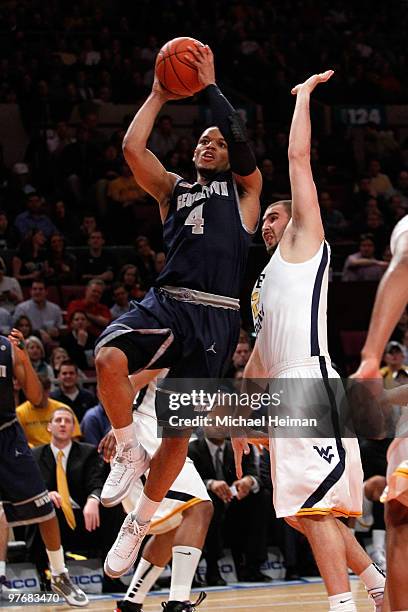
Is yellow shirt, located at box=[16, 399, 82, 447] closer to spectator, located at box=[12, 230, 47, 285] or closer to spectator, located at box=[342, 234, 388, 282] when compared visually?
spectator, located at box=[12, 230, 47, 285]

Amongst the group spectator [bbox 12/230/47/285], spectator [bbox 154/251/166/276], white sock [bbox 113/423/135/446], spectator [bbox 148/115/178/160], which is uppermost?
spectator [bbox 148/115/178/160]

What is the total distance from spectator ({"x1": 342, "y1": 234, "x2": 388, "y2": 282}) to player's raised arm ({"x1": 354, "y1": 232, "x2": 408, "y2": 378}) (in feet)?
37.9

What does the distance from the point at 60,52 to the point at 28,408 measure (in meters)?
10.2

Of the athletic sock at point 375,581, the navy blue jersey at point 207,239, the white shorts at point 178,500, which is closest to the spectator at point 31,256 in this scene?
→ the white shorts at point 178,500

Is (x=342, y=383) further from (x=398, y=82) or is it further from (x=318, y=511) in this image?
(x=398, y=82)

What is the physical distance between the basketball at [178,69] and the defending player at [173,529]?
1.90 m

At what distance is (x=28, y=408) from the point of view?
36.3 ft

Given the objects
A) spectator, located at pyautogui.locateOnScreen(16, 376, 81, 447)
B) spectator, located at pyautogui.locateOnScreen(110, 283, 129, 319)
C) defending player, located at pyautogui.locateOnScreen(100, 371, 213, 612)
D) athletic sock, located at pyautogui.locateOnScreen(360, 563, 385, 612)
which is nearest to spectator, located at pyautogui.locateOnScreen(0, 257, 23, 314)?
spectator, located at pyautogui.locateOnScreen(110, 283, 129, 319)

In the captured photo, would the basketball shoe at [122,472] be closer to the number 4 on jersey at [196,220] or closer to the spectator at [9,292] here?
the number 4 on jersey at [196,220]

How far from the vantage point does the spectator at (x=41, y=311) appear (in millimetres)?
13211

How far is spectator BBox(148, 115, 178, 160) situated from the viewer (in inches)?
698

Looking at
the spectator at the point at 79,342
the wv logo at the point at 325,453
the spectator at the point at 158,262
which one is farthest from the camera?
the spectator at the point at 158,262

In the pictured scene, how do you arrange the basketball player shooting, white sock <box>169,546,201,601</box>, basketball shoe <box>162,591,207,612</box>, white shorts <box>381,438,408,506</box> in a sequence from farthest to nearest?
1. white sock <box>169,546,201,601</box>
2. basketball shoe <box>162,591,207,612</box>
3. the basketball player shooting
4. white shorts <box>381,438,408,506</box>

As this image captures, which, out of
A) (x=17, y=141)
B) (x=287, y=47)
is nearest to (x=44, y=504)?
(x=17, y=141)
